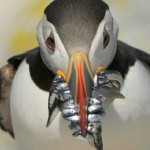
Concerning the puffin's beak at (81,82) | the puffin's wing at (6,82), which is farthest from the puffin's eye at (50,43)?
the puffin's wing at (6,82)

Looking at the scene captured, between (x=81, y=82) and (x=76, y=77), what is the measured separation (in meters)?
0.03

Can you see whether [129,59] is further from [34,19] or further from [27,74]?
[34,19]

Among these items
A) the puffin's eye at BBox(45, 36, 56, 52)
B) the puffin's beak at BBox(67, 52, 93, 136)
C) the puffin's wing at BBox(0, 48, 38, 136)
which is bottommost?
the puffin's wing at BBox(0, 48, 38, 136)

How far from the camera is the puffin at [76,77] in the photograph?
8.39 feet

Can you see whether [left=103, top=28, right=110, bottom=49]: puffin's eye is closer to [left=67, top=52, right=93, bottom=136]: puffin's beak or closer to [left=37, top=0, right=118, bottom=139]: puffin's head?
[left=37, top=0, right=118, bottom=139]: puffin's head

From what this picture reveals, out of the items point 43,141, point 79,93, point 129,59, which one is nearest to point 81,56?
point 79,93

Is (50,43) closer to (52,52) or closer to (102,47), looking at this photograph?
(52,52)

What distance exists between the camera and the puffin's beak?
2463mm

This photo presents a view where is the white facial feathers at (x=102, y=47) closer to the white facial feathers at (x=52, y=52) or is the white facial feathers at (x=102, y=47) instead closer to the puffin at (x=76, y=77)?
the puffin at (x=76, y=77)

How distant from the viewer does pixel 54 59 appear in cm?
264

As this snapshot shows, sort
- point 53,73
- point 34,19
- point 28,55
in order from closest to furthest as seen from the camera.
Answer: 1. point 53,73
2. point 28,55
3. point 34,19

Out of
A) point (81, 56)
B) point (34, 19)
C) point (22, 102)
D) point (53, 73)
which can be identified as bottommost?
point (34, 19)

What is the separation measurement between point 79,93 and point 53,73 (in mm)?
399

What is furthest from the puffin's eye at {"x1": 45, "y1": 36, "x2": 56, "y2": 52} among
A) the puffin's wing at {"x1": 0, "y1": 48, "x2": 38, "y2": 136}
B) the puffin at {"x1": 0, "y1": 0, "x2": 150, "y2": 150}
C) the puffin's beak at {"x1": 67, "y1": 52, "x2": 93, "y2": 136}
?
the puffin's wing at {"x1": 0, "y1": 48, "x2": 38, "y2": 136}
